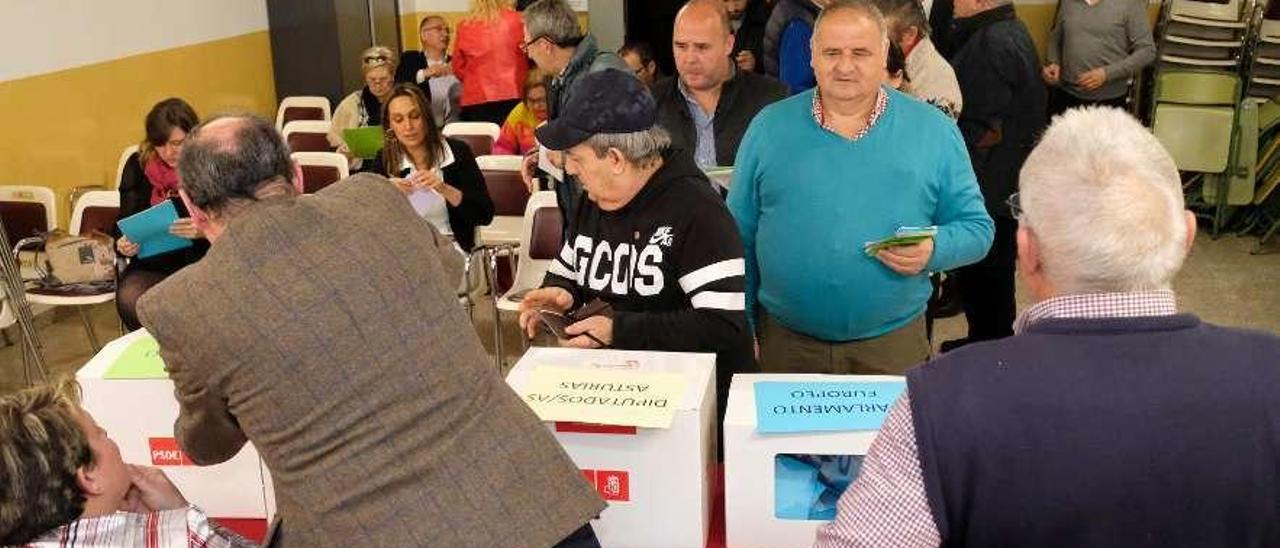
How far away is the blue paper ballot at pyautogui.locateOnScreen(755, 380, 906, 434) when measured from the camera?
166 centimetres

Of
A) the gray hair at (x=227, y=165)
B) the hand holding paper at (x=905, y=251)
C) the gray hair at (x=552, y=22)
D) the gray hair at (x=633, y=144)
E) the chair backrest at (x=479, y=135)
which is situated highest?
the gray hair at (x=552, y=22)

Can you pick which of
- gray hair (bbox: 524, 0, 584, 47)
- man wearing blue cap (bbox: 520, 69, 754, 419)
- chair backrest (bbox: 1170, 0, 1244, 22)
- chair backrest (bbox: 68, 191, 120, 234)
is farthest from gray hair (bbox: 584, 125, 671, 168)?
chair backrest (bbox: 1170, 0, 1244, 22)

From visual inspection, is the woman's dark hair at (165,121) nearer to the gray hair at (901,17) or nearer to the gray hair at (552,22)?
the gray hair at (552,22)

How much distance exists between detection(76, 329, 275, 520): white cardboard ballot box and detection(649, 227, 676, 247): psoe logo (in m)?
0.82

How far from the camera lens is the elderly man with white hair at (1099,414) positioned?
3.82ft

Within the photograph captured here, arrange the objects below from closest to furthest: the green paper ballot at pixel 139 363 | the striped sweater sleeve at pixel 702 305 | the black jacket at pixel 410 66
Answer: the green paper ballot at pixel 139 363
the striped sweater sleeve at pixel 702 305
the black jacket at pixel 410 66

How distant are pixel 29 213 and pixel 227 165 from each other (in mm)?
3535

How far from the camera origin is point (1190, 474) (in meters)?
1.17

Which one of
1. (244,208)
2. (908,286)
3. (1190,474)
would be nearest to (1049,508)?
(1190,474)

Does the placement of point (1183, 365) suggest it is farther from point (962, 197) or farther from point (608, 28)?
point (608, 28)

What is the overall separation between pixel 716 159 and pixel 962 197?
3.43 feet

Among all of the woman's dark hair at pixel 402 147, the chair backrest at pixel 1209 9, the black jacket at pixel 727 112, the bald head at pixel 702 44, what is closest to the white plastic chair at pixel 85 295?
the woman's dark hair at pixel 402 147

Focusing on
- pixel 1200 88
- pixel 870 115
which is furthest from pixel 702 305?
pixel 1200 88

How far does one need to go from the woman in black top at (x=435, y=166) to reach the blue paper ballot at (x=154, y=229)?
2.58 feet
